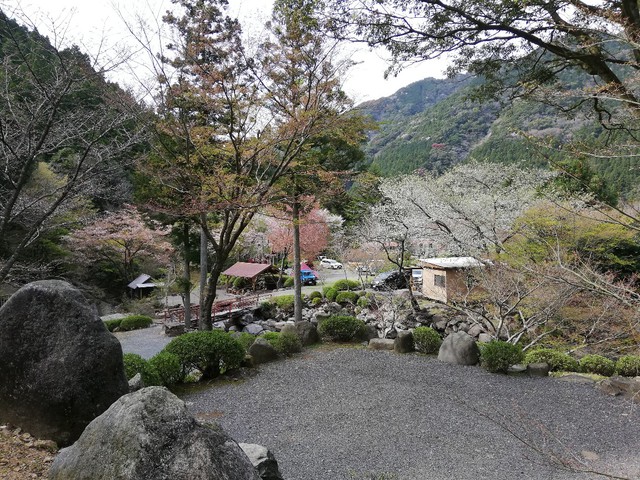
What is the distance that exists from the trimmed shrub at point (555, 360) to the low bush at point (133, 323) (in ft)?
42.3

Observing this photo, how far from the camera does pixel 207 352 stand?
6.36 meters

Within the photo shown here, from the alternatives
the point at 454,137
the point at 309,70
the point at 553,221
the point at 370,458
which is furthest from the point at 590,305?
the point at 454,137

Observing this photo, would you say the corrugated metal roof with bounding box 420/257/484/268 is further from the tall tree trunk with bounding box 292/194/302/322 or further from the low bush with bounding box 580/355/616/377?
the low bush with bounding box 580/355/616/377

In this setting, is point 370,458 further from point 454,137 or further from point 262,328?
point 454,137

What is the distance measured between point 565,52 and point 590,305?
6408 millimetres

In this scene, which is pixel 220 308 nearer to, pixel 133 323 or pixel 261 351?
pixel 133 323

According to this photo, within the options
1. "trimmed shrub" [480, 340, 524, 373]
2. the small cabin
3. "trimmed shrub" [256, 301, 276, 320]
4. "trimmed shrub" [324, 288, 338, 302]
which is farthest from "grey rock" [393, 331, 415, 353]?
"trimmed shrub" [324, 288, 338, 302]

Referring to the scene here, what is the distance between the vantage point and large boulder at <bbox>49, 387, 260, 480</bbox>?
1683 mm

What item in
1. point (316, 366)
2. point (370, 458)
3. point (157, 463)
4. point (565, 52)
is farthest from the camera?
point (316, 366)

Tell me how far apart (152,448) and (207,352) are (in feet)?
15.9

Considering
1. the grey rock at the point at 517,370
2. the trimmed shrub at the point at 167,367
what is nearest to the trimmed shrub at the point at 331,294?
the grey rock at the point at 517,370

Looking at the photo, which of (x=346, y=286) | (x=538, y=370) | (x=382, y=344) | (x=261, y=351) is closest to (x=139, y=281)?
(x=346, y=286)

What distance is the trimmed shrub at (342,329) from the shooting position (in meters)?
9.04

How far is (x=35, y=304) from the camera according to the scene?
341cm
